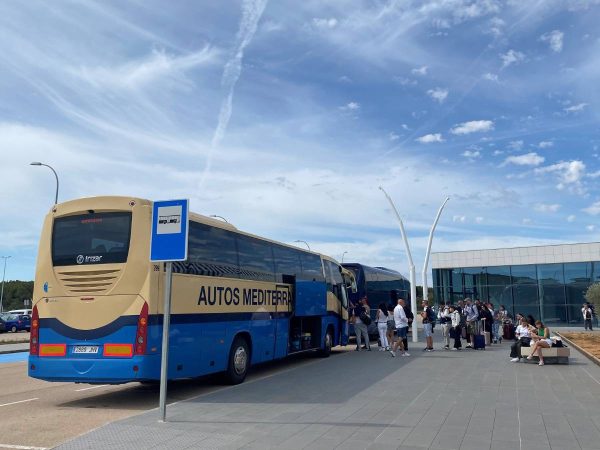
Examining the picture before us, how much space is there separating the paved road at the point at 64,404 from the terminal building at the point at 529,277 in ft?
99.2

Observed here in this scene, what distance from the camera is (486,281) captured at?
136 feet

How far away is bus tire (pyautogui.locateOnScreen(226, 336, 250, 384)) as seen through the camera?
11.5 metres

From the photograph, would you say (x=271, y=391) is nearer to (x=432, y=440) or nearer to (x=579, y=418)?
(x=432, y=440)

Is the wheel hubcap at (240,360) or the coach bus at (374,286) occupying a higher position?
the coach bus at (374,286)

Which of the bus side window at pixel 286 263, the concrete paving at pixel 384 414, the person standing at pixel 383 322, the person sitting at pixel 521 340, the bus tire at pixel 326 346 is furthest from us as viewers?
the person standing at pixel 383 322

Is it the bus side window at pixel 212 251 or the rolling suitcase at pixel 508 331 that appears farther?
the rolling suitcase at pixel 508 331

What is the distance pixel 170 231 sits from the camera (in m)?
7.75

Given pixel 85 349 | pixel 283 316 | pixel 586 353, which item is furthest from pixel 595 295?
pixel 85 349

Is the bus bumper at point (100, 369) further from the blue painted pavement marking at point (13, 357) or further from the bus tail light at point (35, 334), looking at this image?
the blue painted pavement marking at point (13, 357)

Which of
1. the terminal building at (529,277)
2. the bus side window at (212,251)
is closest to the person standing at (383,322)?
the bus side window at (212,251)

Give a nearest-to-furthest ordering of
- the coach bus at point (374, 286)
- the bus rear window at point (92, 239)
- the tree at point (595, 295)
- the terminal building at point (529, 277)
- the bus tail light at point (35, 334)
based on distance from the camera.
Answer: the bus rear window at point (92, 239), the bus tail light at point (35, 334), the coach bus at point (374, 286), the tree at point (595, 295), the terminal building at point (529, 277)

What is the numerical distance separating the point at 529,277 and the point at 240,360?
3313cm

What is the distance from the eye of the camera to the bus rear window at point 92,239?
31.1 ft

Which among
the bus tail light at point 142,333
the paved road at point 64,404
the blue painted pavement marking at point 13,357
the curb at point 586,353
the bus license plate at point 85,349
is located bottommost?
the blue painted pavement marking at point 13,357
